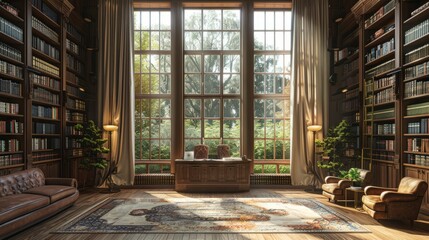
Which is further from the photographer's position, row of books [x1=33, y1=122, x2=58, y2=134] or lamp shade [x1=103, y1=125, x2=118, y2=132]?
lamp shade [x1=103, y1=125, x2=118, y2=132]

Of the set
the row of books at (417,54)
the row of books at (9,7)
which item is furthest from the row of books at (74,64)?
the row of books at (417,54)

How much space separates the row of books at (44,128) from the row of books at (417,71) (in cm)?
743

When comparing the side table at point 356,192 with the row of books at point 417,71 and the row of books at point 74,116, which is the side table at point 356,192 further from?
the row of books at point 74,116

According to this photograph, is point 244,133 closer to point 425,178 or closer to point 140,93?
point 140,93

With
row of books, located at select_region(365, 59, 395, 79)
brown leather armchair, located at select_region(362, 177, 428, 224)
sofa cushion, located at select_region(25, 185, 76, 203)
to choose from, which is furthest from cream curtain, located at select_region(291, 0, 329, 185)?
sofa cushion, located at select_region(25, 185, 76, 203)

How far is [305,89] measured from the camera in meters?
9.11

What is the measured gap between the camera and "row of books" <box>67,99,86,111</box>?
8.28 m

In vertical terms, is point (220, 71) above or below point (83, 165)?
above

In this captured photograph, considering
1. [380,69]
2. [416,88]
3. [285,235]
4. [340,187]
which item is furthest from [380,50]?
[285,235]

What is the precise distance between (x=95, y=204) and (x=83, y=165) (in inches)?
67.7

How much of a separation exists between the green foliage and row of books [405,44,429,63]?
704cm

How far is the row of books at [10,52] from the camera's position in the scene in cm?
573

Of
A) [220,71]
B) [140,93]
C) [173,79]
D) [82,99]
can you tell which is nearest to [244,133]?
[220,71]

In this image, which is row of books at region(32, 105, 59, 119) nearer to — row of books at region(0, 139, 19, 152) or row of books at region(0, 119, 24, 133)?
row of books at region(0, 119, 24, 133)
